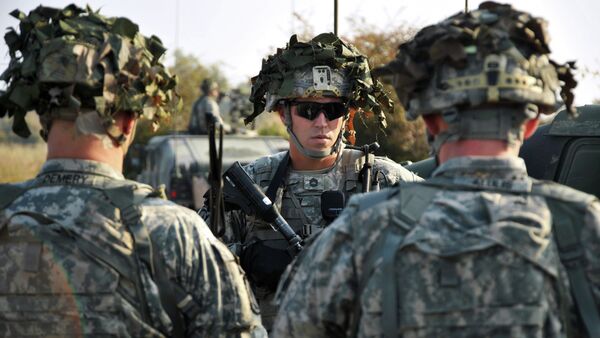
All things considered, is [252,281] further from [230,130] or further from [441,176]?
[230,130]

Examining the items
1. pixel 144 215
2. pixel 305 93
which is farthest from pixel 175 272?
pixel 305 93

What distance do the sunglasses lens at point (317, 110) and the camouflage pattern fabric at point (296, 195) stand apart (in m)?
0.25

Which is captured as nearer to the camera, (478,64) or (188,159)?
(478,64)

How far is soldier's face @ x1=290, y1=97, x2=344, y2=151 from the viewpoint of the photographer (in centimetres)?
578

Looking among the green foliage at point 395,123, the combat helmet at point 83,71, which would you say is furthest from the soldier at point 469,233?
the green foliage at point 395,123

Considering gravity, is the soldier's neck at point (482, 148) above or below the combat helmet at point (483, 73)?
below

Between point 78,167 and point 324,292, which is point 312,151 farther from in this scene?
point 324,292

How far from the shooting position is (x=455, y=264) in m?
2.99

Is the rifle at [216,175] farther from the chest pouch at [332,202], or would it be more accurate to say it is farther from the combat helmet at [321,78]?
the combat helmet at [321,78]

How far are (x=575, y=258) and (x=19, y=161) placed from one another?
84.6ft

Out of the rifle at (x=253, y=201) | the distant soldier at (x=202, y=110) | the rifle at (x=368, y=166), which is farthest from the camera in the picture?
the distant soldier at (x=202, y=110)

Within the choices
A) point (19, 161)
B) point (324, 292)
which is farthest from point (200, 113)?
point (324, 292)

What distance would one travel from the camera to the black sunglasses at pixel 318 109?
19.1 feet

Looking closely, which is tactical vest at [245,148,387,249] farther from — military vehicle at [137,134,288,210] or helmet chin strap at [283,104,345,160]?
military vehicle at [137,134,288,210]
